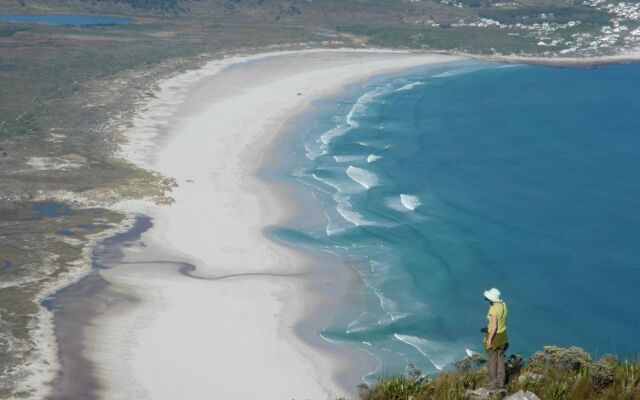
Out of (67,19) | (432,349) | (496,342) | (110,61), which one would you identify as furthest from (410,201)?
(67,19)

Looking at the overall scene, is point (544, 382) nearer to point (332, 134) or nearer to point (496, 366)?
point (496, 366)

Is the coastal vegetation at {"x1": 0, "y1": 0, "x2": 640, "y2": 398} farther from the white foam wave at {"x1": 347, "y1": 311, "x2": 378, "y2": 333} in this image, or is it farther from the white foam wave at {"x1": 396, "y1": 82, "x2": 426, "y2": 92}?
the white foam wave at {"x1": 396, "y1": 82, "x2": 426, "y2": 92}

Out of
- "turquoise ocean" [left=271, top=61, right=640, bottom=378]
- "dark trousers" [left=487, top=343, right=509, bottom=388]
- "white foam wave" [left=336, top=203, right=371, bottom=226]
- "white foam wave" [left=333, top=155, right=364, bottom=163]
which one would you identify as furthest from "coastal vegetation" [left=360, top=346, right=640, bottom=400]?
"white foam wave" [left=333, top=155, right=364, bottom=163]

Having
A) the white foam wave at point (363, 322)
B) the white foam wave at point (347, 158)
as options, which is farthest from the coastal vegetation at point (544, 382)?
the white foam wave at point (347, 158)

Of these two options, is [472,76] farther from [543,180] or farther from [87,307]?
[87,307]

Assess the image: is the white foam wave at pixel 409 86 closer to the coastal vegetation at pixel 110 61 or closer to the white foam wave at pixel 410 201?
the coastal vegetation at pixel 110 61

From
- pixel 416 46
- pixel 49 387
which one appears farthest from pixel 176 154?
pixel 416 46

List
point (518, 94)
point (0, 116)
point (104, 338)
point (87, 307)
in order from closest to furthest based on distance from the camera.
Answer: point (104, 338), point (87, 307), point (0, 116), point (518, 94)
